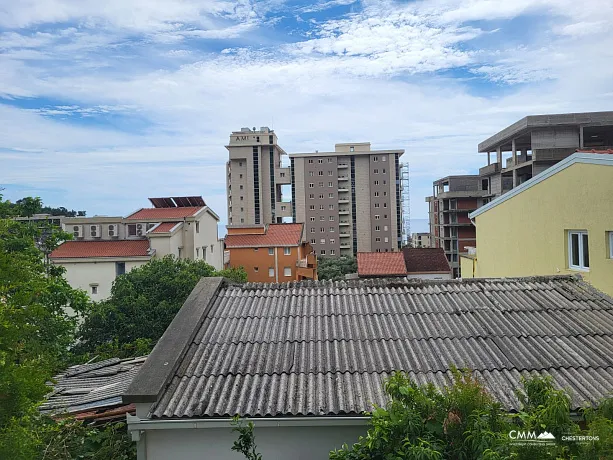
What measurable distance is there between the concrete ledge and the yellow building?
6.13 metres

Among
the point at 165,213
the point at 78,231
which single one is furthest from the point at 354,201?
the point at 78,231

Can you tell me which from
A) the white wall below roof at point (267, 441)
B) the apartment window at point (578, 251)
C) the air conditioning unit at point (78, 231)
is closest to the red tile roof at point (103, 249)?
the air conditioning unit at point (78, 231)

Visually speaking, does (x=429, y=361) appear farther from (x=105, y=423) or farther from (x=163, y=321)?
(x=163, y=321)

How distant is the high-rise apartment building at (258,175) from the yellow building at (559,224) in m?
57.2

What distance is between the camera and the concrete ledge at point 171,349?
431cm

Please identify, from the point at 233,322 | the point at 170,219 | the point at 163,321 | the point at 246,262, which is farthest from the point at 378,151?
the point at 233,322

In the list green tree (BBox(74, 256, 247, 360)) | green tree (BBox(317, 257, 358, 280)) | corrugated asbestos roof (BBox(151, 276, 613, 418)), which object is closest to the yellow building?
corrugated asbestos roof (BBox(151, 276, 613, 418))

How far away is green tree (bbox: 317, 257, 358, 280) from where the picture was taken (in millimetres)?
55000

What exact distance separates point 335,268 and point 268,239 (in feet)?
46.8

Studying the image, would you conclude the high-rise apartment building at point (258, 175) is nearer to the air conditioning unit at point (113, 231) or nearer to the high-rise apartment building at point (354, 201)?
the high-rise apartment building at point (354, 201)

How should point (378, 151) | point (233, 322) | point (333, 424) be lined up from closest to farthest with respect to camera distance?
point (333, 424)
point (233, 322)
point (378, 151)

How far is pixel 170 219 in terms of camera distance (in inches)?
1232

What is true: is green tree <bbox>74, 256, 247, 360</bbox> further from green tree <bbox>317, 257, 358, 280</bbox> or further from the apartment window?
green tree <bbox>317, 257, 358, 280</bbox>

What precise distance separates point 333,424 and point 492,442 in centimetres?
151
